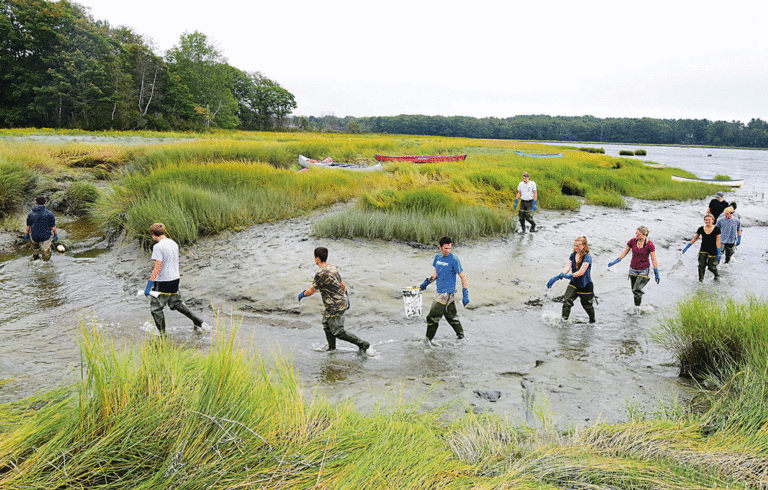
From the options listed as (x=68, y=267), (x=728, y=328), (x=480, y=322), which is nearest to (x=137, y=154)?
(x=68, y=267)

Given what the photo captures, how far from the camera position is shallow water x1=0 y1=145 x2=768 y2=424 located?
5.34m

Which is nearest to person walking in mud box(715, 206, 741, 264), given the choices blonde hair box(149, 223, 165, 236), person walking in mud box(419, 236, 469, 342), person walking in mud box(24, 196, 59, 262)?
person walking in mud box(419, 236, 469, 342)

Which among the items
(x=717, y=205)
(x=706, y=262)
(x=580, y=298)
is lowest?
(x=580, y=298)

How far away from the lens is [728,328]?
209 inches

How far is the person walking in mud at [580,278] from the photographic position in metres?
7.66

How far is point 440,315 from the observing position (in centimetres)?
679

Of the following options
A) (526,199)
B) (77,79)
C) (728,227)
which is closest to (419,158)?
(526,199)

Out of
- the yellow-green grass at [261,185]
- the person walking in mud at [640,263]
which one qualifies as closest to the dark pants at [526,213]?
the yellow-green grass at [261,185]

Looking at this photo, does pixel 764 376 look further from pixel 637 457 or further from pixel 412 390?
pixel 412 390

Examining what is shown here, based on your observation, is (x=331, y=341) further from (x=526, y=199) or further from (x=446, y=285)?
(x=526, y=199)

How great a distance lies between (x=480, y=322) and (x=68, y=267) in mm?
9557

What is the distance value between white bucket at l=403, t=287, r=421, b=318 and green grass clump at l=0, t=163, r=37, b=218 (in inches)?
530

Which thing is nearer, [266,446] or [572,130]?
[266,446]

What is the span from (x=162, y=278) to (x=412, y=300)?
12.7 feet
